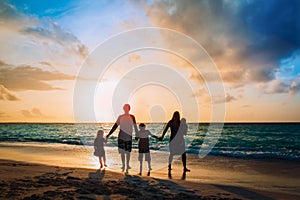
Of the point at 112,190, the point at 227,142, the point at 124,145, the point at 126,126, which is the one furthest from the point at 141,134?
the point at 227,142

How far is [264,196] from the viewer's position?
23.7 ft

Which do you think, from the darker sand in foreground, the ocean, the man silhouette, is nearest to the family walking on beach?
the man silhouette

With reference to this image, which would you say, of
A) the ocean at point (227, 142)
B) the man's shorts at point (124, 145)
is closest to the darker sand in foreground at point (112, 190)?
the man's shorts at point (124, 145)

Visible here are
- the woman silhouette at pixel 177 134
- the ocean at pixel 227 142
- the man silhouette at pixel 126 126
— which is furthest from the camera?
the ocean at pixel 227 142

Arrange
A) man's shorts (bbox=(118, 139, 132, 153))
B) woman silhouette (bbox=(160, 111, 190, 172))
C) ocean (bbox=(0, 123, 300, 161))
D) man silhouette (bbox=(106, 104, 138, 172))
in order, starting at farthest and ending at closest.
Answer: ocean (bbox=(0, 123, 300, 161)) < woman silhouette (bbox=(160, 111, 190, 172)) < man's shorts (bbox=(118, 139, 132, 153)) < man silhouette (bbox=(106, 104, 138, 172))

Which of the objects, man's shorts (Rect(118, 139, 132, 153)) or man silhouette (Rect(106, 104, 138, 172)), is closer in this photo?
man silhouette (Rect(106, 104, 138, 172))

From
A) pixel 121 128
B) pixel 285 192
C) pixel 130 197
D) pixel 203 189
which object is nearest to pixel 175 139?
pixel 121 128

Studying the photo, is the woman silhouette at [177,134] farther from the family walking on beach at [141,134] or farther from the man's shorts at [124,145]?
the man's shorts at [124,145]

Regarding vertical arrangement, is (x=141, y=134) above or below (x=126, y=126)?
below

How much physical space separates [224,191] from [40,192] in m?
4.70

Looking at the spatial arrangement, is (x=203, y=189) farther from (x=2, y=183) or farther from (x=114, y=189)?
(x=2, y=183)

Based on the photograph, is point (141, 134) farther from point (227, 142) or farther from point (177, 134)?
point (227, 142)

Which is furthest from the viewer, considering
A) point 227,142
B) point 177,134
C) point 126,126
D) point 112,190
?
point 227,142

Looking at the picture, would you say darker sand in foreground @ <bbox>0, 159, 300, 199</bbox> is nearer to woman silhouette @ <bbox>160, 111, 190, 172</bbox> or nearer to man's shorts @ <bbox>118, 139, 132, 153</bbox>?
man's shorts @ <bbox>118, 139, 132, 153</bbox>
